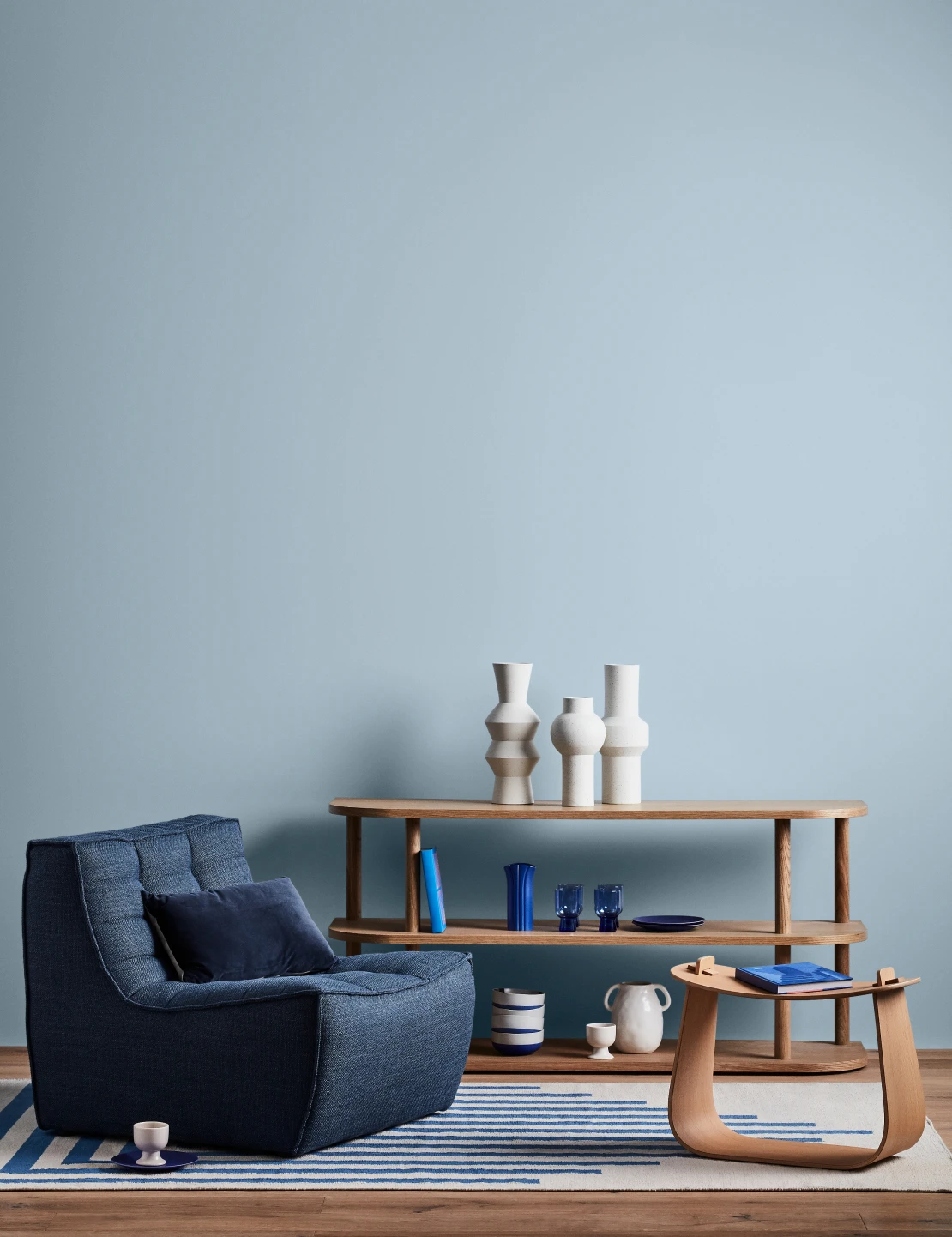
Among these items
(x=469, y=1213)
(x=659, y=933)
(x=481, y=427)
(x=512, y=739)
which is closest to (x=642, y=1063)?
(x=659, y=933)

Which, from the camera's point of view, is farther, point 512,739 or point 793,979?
point 512,739

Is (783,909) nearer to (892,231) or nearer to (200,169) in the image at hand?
(892,231)

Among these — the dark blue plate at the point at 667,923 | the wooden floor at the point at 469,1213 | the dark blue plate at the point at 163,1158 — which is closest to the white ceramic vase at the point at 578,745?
the dark blue plate at the point at 667,923

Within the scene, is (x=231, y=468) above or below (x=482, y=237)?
below

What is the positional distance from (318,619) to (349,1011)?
1433 millimetres

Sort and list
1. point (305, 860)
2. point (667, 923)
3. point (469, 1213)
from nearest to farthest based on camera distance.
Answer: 1. point (469, 1213)
2. point (667, 923)
3. point (305, 860)

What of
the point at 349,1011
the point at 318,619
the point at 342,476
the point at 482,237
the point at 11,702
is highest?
the point at 482,237

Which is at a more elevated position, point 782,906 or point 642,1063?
point 782,906

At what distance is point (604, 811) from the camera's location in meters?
3.50

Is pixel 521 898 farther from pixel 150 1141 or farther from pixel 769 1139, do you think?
pixel 150 1141

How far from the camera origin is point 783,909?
11.6 ft

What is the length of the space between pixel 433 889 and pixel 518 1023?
1.34ft

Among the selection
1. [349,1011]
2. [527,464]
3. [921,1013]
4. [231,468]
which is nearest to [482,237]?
[527,464]

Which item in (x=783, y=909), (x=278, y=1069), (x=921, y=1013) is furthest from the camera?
(x=921, y=1013)
